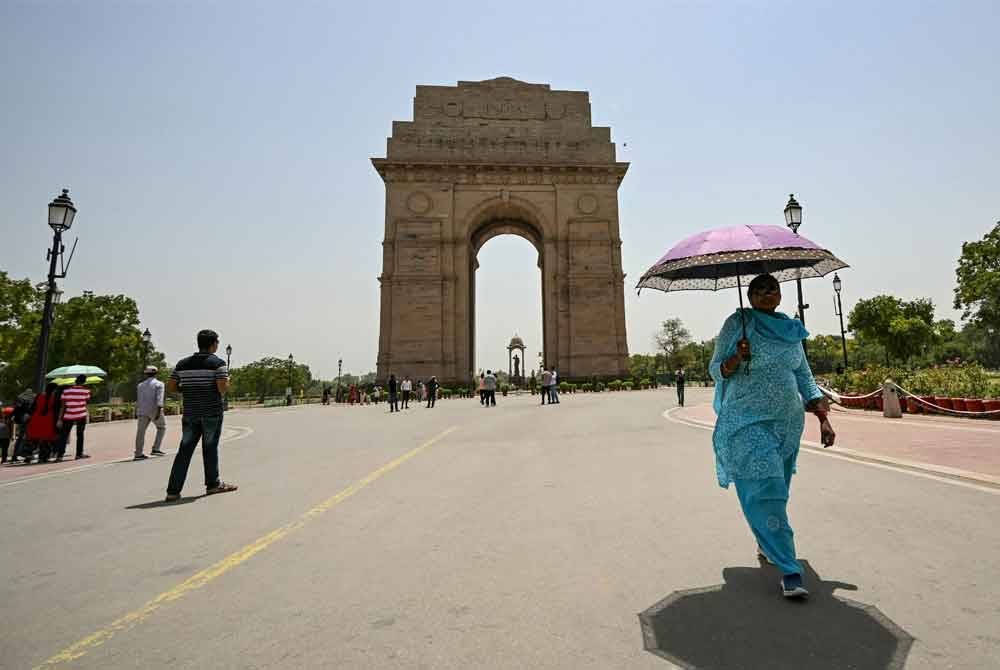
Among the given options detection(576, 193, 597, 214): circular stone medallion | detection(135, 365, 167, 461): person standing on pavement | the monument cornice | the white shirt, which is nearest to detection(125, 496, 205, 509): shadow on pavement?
detection(135, 365, 167, 461): person standing on pavement

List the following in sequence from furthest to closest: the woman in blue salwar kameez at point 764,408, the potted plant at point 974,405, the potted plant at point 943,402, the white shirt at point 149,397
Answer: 1. the potted plant at point 943,402
2. the potted plant at point 974,405
3. the white shirt at point 149,397
4. the woman in blue salwar kameez at point 764,408

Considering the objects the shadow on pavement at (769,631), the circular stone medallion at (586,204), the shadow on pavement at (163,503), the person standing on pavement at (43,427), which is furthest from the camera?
the circular stone medallion at (586,204)

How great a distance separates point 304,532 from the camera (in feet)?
13.6

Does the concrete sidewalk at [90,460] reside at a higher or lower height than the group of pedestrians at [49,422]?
lower

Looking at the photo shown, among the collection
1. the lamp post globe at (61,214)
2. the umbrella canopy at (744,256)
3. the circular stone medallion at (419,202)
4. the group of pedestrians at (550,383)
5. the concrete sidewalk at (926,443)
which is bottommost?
the concrete sidewalk at (926,443)

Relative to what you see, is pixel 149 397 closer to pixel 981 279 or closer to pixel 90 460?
pixel 90 460

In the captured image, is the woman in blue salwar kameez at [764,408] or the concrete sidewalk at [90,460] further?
the concrete sidewalk at [90,460]

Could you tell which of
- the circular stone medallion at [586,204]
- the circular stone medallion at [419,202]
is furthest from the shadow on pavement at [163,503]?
the circular stone medallion at [586,204]

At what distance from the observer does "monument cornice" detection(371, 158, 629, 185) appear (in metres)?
40.5

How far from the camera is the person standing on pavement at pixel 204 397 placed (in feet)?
19.0

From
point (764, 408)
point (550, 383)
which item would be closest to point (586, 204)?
point (550, 383)

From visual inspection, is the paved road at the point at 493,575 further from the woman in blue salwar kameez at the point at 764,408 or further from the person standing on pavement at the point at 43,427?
the person standing on pavement at the point at 43,427

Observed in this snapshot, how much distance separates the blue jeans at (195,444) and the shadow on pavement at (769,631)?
5009 millimetres

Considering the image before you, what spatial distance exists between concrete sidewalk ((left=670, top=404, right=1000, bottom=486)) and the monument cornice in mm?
32880
